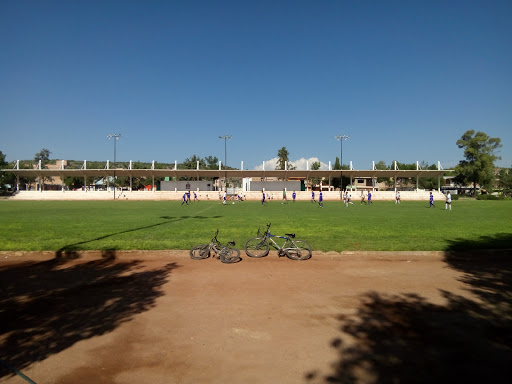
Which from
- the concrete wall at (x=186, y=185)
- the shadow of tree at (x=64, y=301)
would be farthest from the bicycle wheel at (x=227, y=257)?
the concrete wall at (x=186, y=185)

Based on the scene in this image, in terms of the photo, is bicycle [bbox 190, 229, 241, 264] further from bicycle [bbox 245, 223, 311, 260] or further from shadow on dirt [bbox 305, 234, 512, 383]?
shadow on dirt [bbox 305, 234, 512, 383]

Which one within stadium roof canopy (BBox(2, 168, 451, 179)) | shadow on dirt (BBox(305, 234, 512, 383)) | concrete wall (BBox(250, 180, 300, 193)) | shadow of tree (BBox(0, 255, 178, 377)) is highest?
stadium roof canopy (BBox(2, 168, 451, 179))

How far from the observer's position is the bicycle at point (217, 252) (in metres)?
9.85

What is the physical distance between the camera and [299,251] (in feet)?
33.9

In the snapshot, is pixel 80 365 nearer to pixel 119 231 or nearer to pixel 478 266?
pixel 478 266

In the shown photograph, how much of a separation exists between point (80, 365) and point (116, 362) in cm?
42

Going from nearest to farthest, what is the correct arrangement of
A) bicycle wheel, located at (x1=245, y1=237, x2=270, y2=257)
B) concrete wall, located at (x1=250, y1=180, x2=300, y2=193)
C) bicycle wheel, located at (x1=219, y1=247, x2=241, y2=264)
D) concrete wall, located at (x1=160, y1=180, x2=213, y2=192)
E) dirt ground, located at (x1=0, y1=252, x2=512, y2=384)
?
dirt ground, located at (x1=0, y1=252, x2=512, y2=384) → bicycle wheel, located at (x1=219, y1=247, x2=241, y2=264) → bicycle wheel, located at (x1=245, y1=237, x2=270, y2=257) → concrete wall, located at (x1=250, y1=180, x2=300, y2=193) → concrete wall, located at (x1=160, y1=180, x2=213, y2=192)

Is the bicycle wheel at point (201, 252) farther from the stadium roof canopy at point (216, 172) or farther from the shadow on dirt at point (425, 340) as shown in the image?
the stadium roof canopy at point (216, 172)

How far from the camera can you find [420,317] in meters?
5.53

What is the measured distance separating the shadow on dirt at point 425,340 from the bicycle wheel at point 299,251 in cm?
357

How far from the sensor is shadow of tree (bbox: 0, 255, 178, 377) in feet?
15.4

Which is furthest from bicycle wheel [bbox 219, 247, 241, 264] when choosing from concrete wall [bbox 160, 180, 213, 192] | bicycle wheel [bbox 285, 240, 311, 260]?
concrete wall [bbox 160, 180, 213, 192]

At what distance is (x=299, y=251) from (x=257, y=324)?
520 centimetres

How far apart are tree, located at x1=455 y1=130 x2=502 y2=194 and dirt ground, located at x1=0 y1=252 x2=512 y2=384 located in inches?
3292
